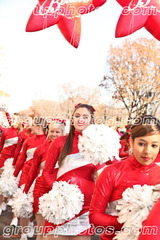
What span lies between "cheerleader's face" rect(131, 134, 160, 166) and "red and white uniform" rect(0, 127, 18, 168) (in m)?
5.47

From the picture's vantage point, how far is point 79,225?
2881 millimetres

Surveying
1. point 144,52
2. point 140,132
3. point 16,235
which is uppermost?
point 144,52

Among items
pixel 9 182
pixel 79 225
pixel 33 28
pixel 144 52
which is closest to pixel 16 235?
pixel 9 182

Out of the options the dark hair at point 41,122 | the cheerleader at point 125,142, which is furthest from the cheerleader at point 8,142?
the cheerleader at point 125,142

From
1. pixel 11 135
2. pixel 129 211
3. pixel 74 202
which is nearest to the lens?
pixel 129 211

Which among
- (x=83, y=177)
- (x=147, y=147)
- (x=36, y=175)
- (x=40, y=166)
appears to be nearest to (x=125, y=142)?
(x=40, y=166)

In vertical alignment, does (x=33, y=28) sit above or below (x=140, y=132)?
above

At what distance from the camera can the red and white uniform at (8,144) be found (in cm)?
709

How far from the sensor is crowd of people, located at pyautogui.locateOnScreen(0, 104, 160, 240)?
1.99m

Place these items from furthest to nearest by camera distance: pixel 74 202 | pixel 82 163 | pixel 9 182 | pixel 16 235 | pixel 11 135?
pixel 11 135 < pixel 9 182 < pixel 16 235 < pixel 82 163 < pixel 74 202

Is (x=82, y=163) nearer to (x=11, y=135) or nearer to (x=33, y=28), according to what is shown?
(x=33, y=28)

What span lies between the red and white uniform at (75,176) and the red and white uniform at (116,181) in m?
0.80

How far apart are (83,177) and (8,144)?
455 cm

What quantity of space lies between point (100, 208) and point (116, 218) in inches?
6.7
